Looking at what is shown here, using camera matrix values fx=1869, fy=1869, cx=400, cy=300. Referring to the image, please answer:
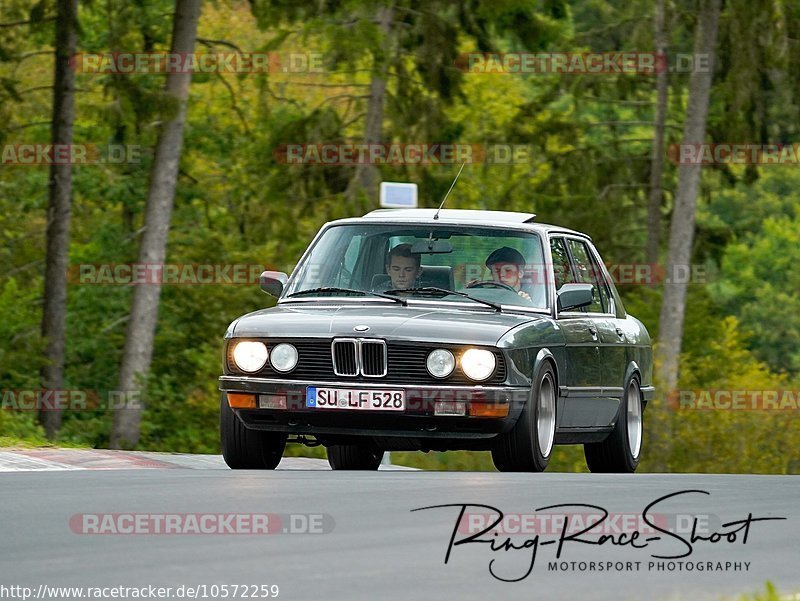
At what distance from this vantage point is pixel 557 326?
1320 cm

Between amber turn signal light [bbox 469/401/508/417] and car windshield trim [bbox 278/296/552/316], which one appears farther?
car windshield trim [bbox 278/296/552/316]

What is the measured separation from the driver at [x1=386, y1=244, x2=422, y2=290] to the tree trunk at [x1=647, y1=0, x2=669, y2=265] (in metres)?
25.8

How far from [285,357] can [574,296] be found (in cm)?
227

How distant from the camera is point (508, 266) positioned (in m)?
13.5

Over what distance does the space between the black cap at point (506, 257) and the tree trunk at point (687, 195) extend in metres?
18.2

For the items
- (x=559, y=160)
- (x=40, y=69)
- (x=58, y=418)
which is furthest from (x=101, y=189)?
(x=40, y=69)

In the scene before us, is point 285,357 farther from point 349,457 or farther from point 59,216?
point 59,216

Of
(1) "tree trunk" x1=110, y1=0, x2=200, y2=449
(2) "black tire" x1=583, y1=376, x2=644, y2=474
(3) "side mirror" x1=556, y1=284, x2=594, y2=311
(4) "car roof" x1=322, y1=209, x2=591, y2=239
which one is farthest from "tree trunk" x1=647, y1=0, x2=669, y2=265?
(3) "side mirror" x1=556, y1=284, x2=594, y2=311

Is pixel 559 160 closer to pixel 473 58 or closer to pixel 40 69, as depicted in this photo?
pixel 473 58

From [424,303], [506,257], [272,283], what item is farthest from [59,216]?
[424,303]

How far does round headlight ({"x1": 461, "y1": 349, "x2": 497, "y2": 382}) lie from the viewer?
39.3ft

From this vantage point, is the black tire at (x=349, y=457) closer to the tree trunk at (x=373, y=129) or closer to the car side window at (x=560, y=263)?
the car side window at (x=560, y=263)

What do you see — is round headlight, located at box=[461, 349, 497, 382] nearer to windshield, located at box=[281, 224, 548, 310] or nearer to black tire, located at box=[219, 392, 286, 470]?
windshield, located at box=[281, 224, 548, 310]

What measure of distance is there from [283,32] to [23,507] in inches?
944
